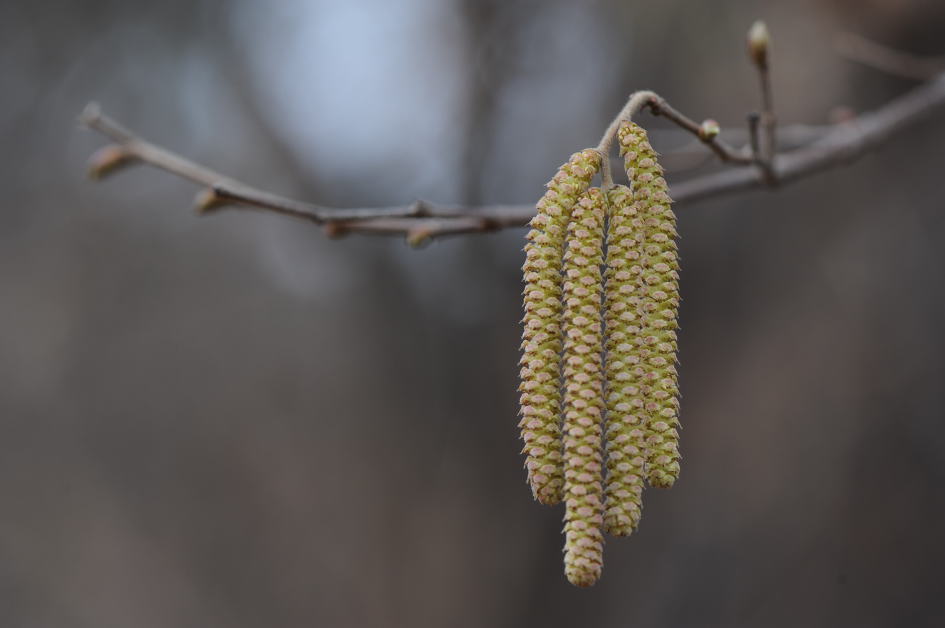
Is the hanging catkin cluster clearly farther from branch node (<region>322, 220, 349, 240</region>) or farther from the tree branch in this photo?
branch node (<region>322, 220, 349, 240</region>)

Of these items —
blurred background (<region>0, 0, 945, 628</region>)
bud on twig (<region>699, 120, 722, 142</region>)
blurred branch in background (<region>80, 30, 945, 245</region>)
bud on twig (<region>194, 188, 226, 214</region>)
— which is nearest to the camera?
bud on twig (<region>699, 120, 722, 142</region>)

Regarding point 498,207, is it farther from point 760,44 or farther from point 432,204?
point 760,44

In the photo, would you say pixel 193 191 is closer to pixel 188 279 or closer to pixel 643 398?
pixel 188 279

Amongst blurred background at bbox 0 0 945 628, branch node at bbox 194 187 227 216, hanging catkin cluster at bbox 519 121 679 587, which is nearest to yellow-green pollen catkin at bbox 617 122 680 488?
hanging catkin cluster at bbox 519 121 679 587

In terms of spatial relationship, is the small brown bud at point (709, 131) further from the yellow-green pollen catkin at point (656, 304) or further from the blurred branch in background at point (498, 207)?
the yellow-green pollen catkin at point (656, 304)

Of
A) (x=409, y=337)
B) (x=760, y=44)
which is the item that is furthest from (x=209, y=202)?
(x=409, y=337)

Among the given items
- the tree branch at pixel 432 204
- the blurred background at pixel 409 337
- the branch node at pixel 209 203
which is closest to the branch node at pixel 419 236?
the tree branch at pixel 432 204

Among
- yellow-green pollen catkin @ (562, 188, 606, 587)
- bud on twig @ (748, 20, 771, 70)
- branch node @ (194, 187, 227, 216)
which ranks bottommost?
yellow-green pollen catkin @ (562, 188, 606, 587)
